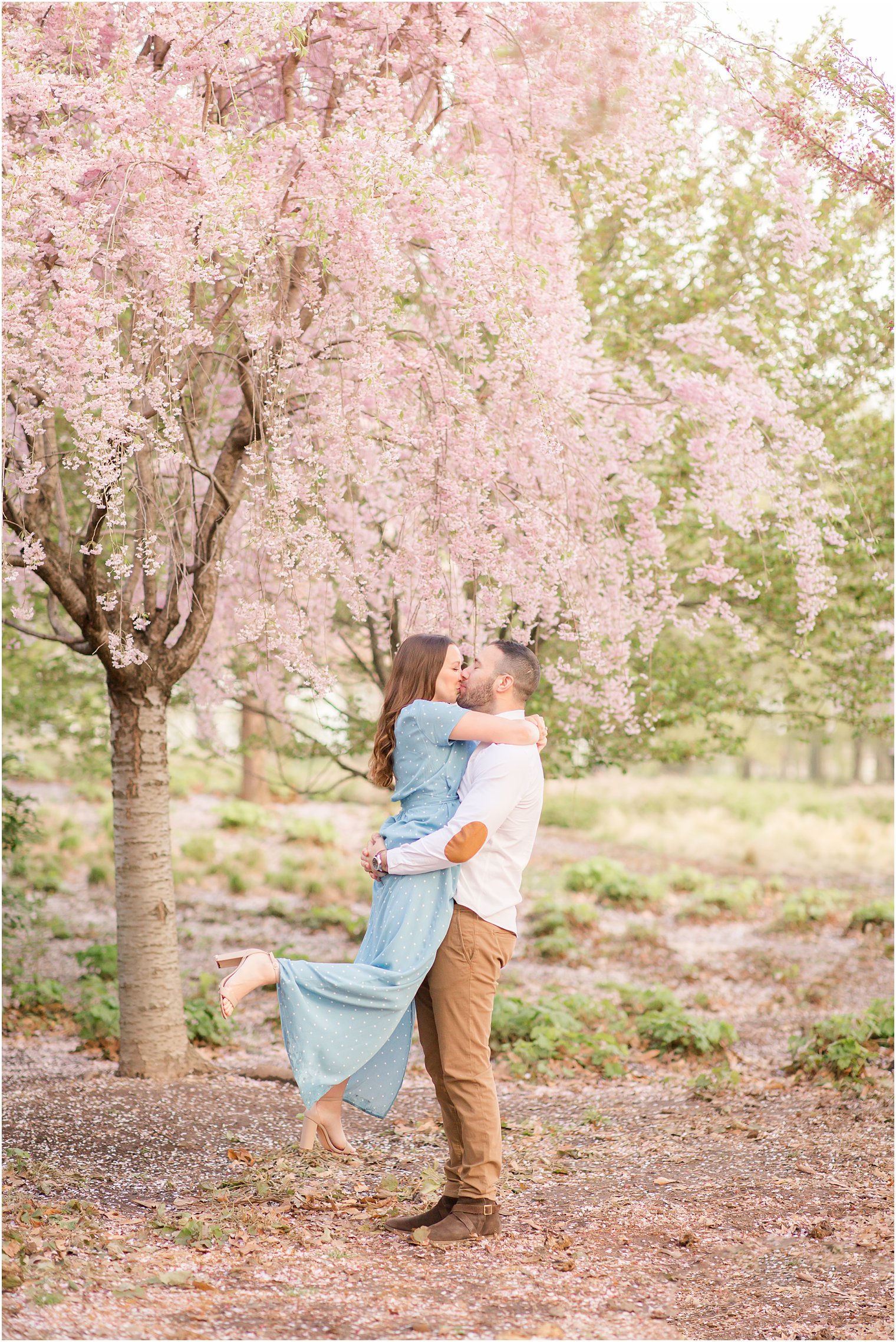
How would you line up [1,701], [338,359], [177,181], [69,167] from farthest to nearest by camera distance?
[1,701], [338,359], [177,181], [69,167]

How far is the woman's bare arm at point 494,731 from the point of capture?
365 cm

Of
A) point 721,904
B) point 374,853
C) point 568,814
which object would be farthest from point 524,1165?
point 568,814

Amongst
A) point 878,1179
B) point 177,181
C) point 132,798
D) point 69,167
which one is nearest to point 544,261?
point 177,181

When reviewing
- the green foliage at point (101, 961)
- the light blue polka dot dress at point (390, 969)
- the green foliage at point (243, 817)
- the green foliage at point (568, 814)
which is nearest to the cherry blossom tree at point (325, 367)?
the light blue polka dot dress at point (390, 969)

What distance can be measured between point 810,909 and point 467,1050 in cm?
989

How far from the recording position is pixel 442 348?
5.34 metres

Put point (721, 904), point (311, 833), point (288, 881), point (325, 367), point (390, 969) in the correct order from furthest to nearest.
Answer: point (311, 833) < point (288, 881) < point (721, 904) < point (325, 367) < point (390, 969)

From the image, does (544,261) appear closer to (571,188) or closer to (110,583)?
(571,188)

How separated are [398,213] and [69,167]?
1314mm

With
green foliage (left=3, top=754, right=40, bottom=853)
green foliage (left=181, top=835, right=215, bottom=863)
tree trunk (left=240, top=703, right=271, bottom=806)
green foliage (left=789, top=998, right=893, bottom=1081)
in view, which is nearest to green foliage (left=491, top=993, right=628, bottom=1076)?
green foliage (left=789, top=998, right=893, bottom=1081)

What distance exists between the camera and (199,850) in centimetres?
1431

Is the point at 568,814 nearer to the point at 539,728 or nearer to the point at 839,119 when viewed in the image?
the point at 839,119

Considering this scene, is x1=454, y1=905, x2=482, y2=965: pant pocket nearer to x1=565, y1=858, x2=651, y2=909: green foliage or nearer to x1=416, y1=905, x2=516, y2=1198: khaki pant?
x1=416, y1=905, x2=516, y2=1198: khaki pant

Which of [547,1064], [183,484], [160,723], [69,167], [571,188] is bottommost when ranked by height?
[547,1064]
